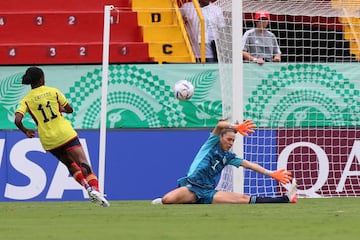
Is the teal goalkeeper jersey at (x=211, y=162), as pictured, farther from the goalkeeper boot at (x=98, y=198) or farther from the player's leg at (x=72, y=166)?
the player's leg at (x=72, y=166)

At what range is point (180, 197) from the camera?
44.7ft

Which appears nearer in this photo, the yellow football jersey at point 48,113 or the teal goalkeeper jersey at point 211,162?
the teal goalkeeper jersey at point 211,162

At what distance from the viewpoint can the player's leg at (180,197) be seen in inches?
535

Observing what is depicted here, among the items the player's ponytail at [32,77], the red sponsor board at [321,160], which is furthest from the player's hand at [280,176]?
the player's ponytail at [32,77]

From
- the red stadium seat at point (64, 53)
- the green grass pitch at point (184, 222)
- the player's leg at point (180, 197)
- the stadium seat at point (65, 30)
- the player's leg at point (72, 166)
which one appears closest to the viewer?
the green grass pitch at point (184, 222)

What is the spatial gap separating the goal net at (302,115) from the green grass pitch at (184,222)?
3.34 meters

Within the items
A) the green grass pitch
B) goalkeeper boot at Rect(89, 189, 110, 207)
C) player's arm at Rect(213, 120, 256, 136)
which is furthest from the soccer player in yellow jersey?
player's arm at Rect(213, 120, 256, 136)

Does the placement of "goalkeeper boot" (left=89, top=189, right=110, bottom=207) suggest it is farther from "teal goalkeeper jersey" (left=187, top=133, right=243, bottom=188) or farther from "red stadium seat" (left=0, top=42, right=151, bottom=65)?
"red stadium seat" (left=0, top=42, right=151, bottom=65)

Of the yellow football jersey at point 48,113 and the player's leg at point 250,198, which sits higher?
the yellow football jersey at point 48,113

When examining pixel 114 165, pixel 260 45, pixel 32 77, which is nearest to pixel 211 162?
pixel 32 77

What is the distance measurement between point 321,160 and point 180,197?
3.74 meters

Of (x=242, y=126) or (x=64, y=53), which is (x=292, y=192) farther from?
(x=64, y=53)

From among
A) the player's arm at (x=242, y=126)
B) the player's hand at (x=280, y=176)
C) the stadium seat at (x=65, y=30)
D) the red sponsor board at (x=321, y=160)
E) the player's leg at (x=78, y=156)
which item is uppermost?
the stadium seat at (x=65, y=30)

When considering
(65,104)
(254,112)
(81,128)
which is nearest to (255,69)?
(254,112)
